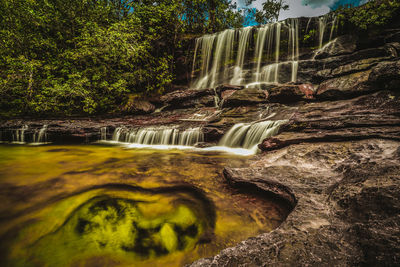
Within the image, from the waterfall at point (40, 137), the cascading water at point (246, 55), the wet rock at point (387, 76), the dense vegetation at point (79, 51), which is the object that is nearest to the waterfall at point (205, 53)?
the cascading water at point (246, 55)

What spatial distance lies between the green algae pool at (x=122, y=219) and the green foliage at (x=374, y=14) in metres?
13.3

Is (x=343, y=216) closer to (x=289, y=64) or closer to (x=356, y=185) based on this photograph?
(x=356, y=185)

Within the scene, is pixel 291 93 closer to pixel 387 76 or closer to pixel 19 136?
pixel 387 76

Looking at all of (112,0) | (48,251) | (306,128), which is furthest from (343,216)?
(112,0)

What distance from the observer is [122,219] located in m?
1.85

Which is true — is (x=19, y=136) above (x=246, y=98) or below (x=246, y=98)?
below

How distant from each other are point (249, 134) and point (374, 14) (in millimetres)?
11002

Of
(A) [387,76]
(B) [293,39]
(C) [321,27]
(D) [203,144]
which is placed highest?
(C) [321,27]

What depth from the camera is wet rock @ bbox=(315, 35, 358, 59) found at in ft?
31.8

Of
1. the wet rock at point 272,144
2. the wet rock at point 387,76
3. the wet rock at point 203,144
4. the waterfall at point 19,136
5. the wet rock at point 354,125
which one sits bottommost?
the waterfall at point 19,136

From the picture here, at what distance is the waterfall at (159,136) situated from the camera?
6.75 meters

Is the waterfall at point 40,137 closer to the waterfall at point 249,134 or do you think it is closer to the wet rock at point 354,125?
the waterfall at point 249,134

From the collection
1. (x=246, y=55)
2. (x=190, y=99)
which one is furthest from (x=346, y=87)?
(x=246, y=55)

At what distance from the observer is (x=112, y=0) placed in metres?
13.7
